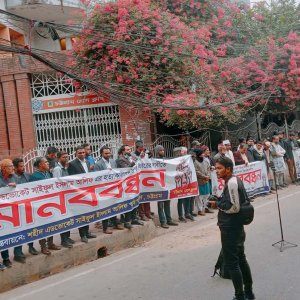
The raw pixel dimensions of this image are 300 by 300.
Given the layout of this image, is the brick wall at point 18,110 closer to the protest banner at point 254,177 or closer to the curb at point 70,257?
the protest banner at point 254,177

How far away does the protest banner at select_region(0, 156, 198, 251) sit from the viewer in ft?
19.8

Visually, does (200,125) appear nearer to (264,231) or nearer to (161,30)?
(161,30)

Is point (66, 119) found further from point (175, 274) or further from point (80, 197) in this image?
point (175, 274)

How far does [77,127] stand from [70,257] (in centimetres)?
952

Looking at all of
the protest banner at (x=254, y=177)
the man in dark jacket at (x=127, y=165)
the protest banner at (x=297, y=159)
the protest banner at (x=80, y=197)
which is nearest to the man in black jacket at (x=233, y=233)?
the protest banner at (x=80, y=197)

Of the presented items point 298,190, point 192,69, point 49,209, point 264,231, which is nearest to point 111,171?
point 49,209

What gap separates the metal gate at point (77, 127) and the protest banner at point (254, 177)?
5.30m

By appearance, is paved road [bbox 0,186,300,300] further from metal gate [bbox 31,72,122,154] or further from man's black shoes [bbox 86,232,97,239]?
metal gate [bbox 31,72,122,154]

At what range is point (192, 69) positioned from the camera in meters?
15.4

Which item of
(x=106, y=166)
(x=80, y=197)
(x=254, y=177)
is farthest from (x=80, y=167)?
(x=254, y=177)

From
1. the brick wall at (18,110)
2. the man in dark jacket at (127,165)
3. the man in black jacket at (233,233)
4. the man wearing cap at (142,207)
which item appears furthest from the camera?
the brick wall at (18,110)

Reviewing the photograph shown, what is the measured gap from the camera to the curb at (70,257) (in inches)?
233

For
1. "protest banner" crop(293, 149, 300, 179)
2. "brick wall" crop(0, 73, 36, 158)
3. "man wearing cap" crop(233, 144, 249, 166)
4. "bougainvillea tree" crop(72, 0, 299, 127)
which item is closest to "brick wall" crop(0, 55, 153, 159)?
"brick wall" crop(0, 73, 36, 158)

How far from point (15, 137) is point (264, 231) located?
1059 centimetres
